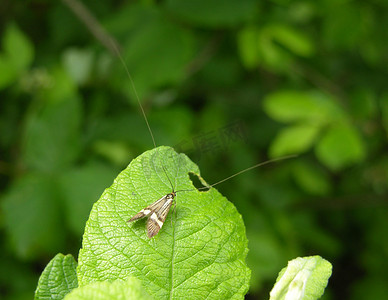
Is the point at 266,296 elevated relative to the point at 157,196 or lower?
lower

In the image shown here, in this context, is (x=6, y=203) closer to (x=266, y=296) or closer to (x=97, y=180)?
(x=97, y=180)

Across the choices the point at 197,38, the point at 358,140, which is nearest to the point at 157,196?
the point at 358,140

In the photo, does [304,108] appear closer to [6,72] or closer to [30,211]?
[30,211]

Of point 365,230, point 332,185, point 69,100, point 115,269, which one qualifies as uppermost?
point 69,100

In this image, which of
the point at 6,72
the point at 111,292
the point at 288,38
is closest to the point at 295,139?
the point at 288,38

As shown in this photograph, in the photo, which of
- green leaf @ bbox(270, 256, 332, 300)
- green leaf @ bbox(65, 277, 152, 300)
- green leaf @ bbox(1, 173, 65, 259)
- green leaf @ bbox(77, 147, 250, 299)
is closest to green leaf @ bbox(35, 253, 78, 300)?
green leaf @ bbox(77, 147, 250, 299)

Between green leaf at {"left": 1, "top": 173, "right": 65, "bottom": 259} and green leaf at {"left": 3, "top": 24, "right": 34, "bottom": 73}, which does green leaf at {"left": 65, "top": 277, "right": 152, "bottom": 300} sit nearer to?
green leaf at {"left": 1, "top": 173, "right": 65, "bottom": 259}
